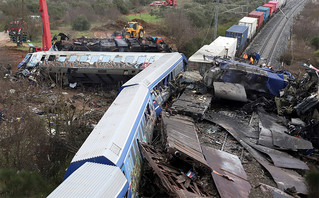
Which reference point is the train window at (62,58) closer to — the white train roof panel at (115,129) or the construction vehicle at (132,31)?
the white train roof panel at (115,129)

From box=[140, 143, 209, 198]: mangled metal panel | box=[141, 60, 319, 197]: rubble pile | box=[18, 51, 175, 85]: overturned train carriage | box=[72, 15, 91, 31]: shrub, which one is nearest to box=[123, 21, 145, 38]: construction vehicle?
box=[18, 51, 175, 85]: overturned train carriage

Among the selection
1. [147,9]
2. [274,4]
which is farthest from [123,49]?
[147,9]

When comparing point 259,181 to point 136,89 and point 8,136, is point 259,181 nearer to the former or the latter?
point 136,89

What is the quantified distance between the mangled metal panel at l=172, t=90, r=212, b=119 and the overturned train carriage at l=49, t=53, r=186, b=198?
1.36 m

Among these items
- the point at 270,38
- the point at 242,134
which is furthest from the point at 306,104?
the point at 270,38

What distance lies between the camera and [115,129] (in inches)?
394

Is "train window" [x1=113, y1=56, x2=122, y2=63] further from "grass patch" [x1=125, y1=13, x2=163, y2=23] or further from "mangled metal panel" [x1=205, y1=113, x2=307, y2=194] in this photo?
"grass patch" [x1=125, y1=13, x2=163, y2=23]

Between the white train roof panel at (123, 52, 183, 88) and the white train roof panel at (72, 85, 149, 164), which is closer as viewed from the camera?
the white train roof panel at (72, 85, 149, 164)

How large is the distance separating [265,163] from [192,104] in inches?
211

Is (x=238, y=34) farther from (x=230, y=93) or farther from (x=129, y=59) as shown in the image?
(x=230, y=93)

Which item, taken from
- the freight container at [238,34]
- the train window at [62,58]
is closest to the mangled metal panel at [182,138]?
the train window at [62,58]

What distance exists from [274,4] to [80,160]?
54.6 metres

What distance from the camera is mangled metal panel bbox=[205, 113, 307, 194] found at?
10938 millimetres

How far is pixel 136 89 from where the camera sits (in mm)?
14211
